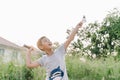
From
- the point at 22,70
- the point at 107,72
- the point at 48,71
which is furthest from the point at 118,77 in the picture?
the point at 48,71

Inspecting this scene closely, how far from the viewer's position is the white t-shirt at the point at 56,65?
3.42 m

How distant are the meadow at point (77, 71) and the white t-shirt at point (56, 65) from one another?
519cm

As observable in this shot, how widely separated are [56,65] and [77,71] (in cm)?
574

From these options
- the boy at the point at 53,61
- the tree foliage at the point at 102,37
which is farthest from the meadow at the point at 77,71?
the tree foliage at the point at 102,37

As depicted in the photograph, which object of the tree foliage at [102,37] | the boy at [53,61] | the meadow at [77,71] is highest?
the tree foliage at [102,37]

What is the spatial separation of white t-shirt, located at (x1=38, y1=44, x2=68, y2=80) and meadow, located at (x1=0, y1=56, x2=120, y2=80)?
5191mm

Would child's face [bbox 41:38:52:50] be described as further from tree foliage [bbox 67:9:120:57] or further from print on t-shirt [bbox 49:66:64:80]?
tree foliage [bbox 67:9:120:57]

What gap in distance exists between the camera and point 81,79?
9078 millimetres

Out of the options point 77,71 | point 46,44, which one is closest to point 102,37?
point 77,71

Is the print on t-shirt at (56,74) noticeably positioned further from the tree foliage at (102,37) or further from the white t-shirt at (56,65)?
the tree foliage at (102,37)

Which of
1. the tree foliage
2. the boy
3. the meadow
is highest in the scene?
the tree foliage

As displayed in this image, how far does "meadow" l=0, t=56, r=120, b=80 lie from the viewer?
8.75m

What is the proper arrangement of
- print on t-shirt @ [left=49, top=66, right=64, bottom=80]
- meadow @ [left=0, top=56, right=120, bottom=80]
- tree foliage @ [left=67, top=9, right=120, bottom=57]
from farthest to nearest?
tree foliage @ [left=67, top=9, right=120, bottom=57], meadow @ [left=0, top=56, right=120, bottom=80], print on t-shirt @ [left=49, top=66, right=64, bottom=80]

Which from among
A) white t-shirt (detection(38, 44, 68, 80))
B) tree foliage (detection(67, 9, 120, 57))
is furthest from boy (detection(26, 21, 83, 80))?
tree foliage (detection(67, 9, 120, 57))
